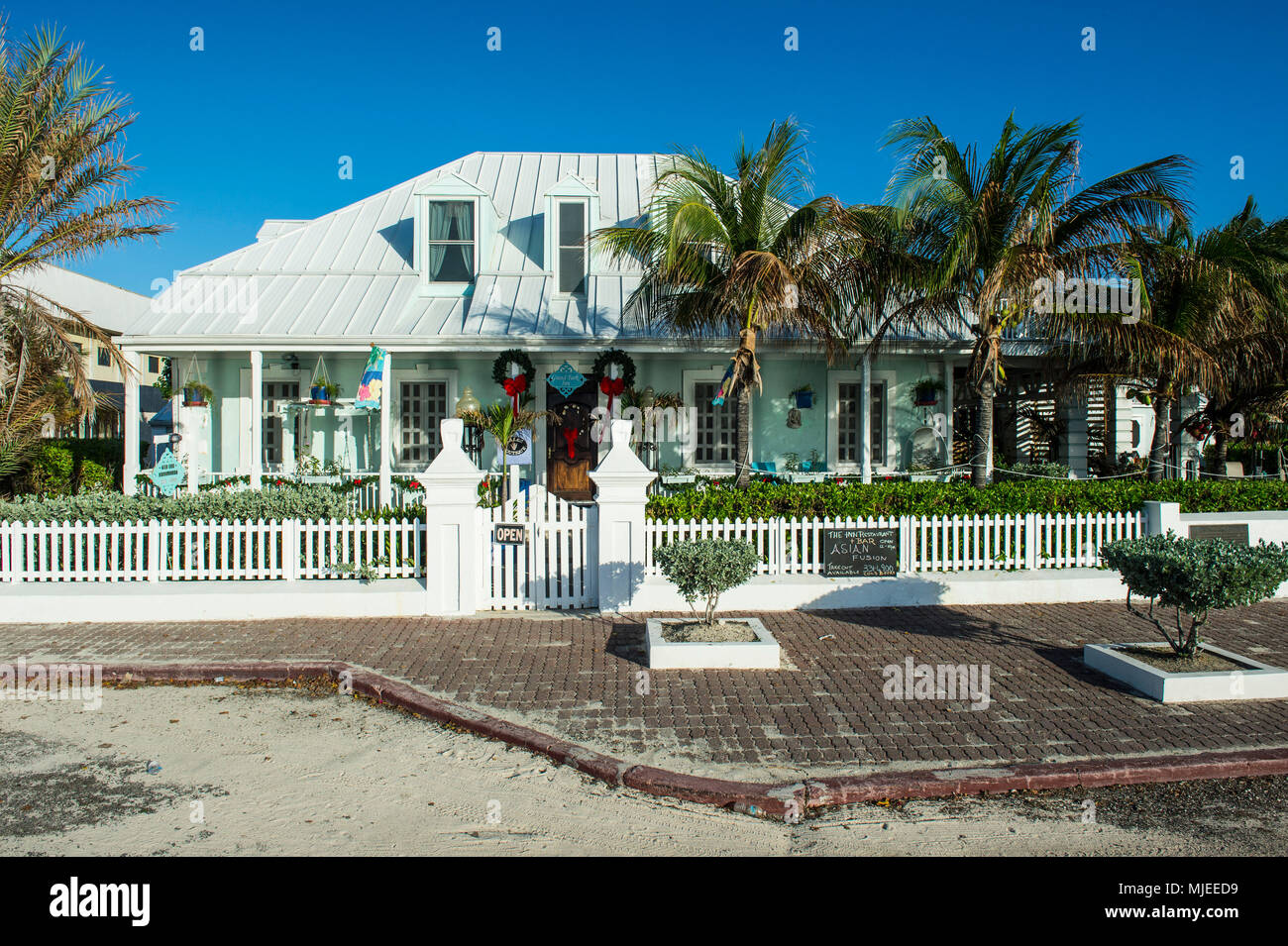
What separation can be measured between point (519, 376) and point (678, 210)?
4515mm

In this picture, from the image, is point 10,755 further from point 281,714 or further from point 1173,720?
point 1173,720

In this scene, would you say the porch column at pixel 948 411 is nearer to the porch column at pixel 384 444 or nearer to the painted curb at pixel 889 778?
the porch column at pixel 384 444

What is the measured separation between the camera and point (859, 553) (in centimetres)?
939

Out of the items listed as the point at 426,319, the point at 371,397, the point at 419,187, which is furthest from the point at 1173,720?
the point at 419,187

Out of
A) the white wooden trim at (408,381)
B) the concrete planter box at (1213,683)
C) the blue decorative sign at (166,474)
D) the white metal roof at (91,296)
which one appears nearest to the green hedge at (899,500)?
the concrete planter box at (1213,683)

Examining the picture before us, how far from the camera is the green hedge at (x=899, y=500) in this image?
9.82 m

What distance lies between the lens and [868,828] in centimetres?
437

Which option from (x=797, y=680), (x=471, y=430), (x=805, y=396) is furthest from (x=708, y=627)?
(x=471, y=430)

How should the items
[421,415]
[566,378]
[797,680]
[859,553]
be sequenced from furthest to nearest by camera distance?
[421,415], [566,378], [859,553], [797,680]

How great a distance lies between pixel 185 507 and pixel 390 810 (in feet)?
22.7

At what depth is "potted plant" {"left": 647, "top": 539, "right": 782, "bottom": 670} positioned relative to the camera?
6957 mm

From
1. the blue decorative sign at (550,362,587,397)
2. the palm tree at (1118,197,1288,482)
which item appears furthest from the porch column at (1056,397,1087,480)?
the blue decorative sign at (550,362,587,397)

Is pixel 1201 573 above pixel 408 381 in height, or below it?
below

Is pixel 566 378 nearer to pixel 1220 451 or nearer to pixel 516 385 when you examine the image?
pixel 516 385
